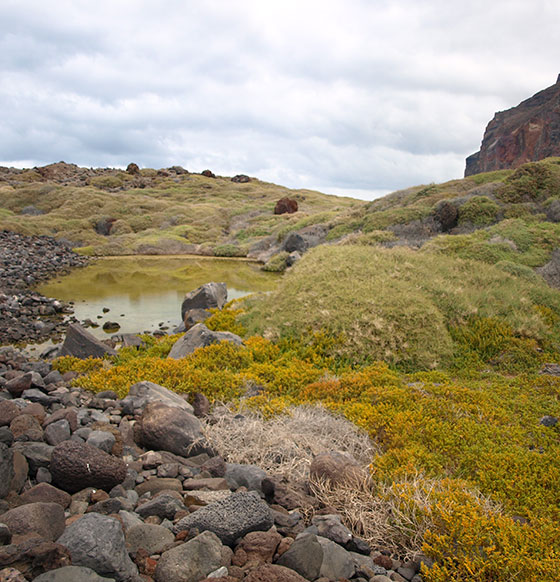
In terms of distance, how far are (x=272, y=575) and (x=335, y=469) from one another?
1716mm

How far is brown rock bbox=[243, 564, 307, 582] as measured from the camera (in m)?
2.82

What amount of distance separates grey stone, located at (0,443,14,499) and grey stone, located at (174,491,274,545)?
1.37 m

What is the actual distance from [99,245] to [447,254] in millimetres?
29280

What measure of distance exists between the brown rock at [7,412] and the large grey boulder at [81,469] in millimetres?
1426

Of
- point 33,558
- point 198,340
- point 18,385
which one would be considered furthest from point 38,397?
point 33,558

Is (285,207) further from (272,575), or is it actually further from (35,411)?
(272,575)

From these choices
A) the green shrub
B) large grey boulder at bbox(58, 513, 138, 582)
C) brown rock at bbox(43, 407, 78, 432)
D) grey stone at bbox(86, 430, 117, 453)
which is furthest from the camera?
the green shrub

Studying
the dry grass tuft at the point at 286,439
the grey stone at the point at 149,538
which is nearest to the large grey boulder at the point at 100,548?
the grey stone at the point at 149,538

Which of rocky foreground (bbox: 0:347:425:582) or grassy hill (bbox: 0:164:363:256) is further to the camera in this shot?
grassy hill (bbox: 0:164:363:256)

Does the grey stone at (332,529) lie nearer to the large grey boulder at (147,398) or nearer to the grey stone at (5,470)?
the grey stone at (5,470)

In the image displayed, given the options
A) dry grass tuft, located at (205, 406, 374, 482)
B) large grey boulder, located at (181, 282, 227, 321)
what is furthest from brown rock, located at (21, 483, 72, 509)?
large grey boulder, located at (181, 282, 227, 321)

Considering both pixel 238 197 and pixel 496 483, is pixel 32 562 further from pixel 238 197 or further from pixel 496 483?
pixel 238 197

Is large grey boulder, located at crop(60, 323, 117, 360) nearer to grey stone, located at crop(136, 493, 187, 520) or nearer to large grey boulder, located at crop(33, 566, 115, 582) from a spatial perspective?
grey stone, located at crop(136, 493, 187, 520)

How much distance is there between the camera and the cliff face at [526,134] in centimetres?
5725
